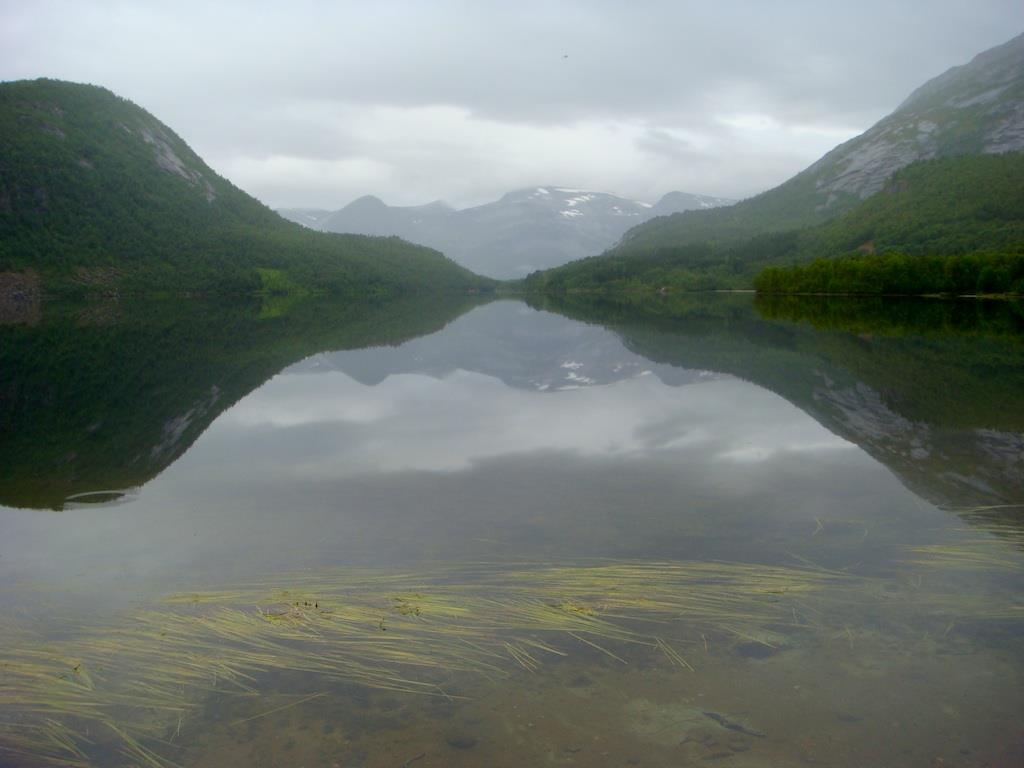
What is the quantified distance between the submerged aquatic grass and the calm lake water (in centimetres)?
3

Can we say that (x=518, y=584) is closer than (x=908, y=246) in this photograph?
Yes

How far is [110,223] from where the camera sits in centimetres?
16038

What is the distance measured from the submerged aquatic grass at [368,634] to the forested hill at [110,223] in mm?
143789

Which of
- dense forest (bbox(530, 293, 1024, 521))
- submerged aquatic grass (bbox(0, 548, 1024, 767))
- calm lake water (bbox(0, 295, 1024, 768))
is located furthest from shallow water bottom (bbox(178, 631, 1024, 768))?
dense forest (bbox(530, 293, 1024, 521))

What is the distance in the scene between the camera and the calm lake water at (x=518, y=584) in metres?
5.36

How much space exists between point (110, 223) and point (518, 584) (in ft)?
591

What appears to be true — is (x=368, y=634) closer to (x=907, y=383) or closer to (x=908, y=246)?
(x=907, y=383)

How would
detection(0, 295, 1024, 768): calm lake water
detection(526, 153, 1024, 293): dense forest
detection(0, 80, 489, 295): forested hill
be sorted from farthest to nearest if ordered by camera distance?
detection(0, 80, 489, 295): forested hill, detection(526, 153, 1024, 293): dense forest, detection(0, 295, 1024, 768): calm lake water

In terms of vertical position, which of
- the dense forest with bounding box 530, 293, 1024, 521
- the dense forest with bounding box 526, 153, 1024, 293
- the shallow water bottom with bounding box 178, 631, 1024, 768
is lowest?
the shallow water bottom with bounding box 178, 631, 1024, 768

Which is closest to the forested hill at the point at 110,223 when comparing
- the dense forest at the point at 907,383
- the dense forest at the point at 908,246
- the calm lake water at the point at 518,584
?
the dense forest at the point at 908,246

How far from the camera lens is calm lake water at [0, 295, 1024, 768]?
5.36m

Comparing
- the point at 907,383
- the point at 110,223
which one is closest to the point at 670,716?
the point at 907,383

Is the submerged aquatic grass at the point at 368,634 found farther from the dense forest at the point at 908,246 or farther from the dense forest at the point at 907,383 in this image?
the dense forest at the point at 908,246

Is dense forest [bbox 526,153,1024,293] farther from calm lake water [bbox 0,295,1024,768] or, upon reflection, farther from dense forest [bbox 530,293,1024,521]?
calm lake water [bbox 0,295,1024,768]
